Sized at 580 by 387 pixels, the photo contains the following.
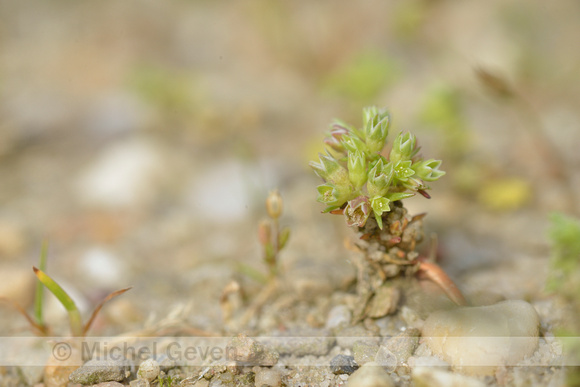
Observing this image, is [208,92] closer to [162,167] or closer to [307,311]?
[162,167]

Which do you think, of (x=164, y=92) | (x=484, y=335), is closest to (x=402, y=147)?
(x=484, y=335)

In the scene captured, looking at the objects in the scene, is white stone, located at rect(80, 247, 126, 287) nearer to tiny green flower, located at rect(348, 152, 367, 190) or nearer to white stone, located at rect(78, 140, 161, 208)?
white stone, located at rect(78, 140, 161, 208)

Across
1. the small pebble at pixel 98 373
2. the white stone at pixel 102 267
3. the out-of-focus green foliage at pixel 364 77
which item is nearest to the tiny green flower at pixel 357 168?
the small pebble at pixel 98 373

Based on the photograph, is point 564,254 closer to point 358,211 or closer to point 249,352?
point 358,211

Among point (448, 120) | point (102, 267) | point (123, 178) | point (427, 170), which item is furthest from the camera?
point (123, 178)

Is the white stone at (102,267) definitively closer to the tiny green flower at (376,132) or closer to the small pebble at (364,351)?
the small pebble at (364,351)

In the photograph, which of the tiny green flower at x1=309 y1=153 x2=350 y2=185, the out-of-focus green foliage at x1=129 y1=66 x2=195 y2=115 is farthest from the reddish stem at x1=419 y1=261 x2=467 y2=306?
the out-of-focus green foliage at x1=129 y1=66 x2=195 y2=115
